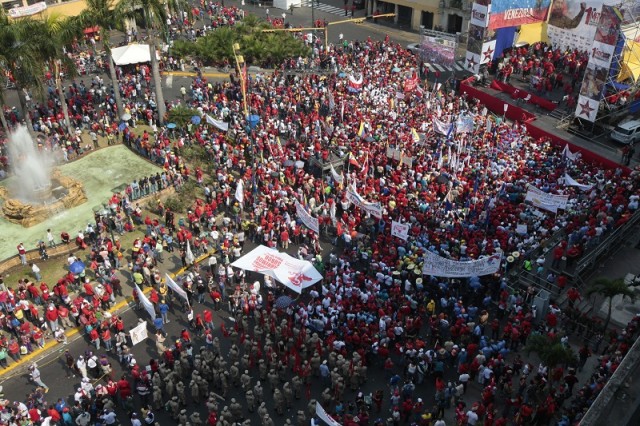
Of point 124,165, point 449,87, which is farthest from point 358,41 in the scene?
point 124,165

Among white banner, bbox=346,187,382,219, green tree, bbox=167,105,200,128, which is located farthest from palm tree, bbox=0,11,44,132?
white banner, bbox=346,187,382,219

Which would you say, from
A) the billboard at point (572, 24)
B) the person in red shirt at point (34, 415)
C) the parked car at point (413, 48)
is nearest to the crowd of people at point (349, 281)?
the person in red shirt at point (34, 415)

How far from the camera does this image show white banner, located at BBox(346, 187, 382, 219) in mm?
29641

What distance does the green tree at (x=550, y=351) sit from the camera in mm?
20781

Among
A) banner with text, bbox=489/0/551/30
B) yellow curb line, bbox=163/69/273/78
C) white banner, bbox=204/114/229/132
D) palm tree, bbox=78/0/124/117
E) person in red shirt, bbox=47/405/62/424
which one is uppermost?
palm tree, bbox=78/0/124/117

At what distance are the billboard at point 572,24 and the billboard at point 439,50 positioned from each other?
29.2 ft

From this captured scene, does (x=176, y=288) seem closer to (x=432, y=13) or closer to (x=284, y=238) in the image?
(x=284, y=238)

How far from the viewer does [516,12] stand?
48.6 metres

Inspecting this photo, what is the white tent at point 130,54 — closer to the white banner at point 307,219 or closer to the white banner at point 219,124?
the white banner at point 219,124

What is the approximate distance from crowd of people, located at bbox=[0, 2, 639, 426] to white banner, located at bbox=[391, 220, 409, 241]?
69 centimetres

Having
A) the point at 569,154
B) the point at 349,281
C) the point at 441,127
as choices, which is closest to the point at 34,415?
the point at 349,281

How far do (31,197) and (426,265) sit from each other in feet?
75.0

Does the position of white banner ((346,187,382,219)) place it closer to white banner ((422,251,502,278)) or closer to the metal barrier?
white banner ((422,251,502,278))

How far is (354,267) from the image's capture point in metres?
29.3
